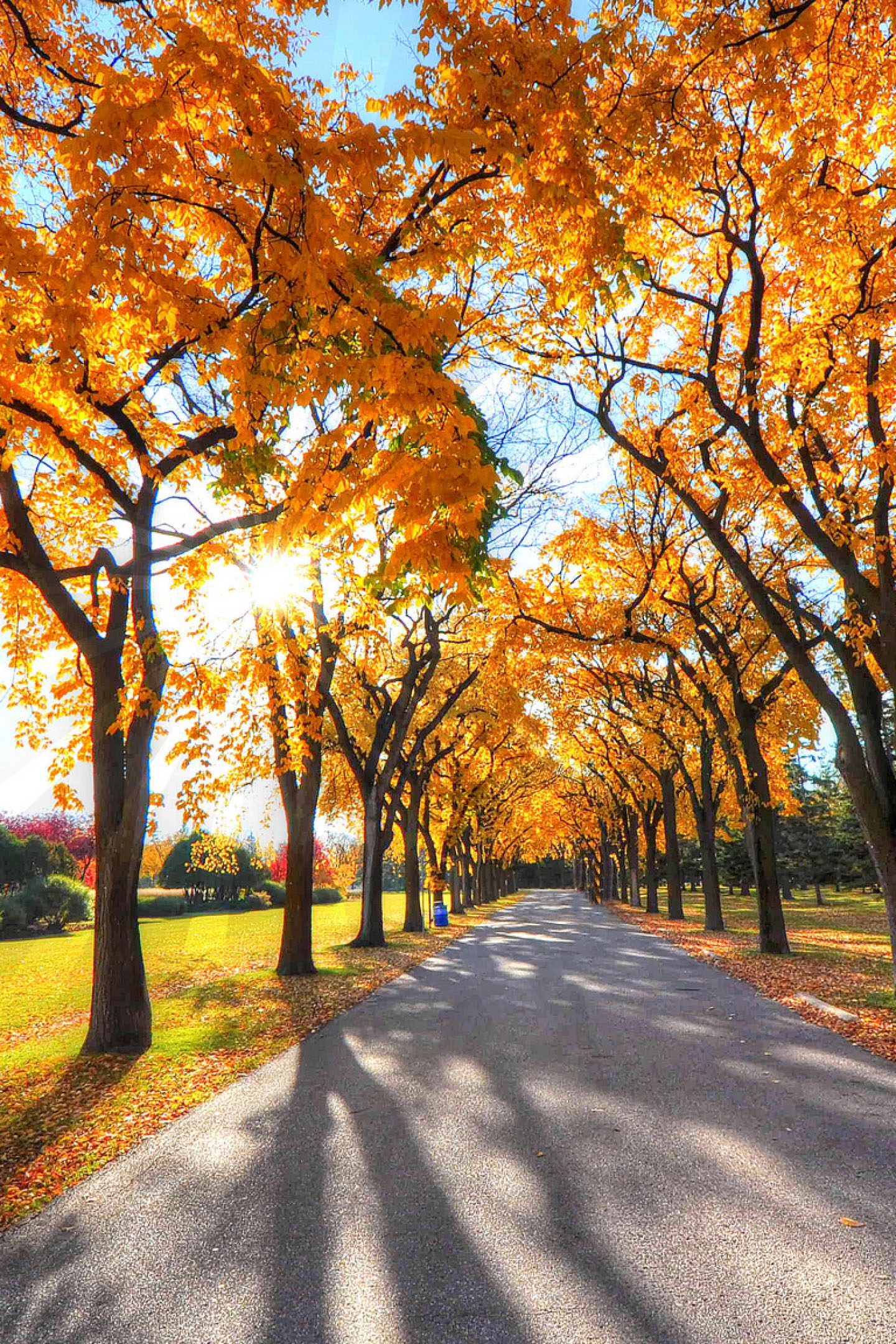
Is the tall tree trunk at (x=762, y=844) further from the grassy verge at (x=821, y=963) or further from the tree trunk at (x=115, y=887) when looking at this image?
the tree trunk at (x=115, y=887)

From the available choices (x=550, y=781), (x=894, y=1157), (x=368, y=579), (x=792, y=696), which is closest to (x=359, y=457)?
(x=368, y=579)

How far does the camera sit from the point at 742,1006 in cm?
936

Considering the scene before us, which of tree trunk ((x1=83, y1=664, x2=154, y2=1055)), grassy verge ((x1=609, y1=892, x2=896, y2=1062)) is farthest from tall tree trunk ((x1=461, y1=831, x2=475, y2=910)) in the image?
tree trunk ((x1=83, y1=664, x2=154, y2=1055))

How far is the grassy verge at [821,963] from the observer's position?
829 cm

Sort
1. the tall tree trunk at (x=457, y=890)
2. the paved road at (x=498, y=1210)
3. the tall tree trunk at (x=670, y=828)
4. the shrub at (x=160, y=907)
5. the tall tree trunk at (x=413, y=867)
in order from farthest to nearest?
1. the shrub at (x=160, y=907)
2. the tall tree trunk at (x=457, y=890)
3. the tall tree trunk at (x=670, y=828)
4. the tall tree trunk at (x=413, y=867)
5. the paved road at (x=498, y=1210)

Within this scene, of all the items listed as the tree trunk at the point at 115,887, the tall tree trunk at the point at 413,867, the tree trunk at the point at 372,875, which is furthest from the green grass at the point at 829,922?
the tree trunk at the point at 115,887

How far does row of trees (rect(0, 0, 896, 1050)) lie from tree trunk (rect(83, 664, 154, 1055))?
4 cm

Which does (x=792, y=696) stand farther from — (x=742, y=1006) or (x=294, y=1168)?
(x=294, y=1168)

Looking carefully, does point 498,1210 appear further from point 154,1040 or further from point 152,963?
point 152,963

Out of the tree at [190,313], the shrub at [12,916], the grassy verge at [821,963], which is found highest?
the tree at [190,313]

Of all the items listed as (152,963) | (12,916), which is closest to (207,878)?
(12,916)

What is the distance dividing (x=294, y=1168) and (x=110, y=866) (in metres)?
4.89

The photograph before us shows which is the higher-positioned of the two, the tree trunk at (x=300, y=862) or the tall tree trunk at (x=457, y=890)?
the tree trunk at (x=300, y=862)

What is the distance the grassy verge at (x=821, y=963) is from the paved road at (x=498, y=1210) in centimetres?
114
